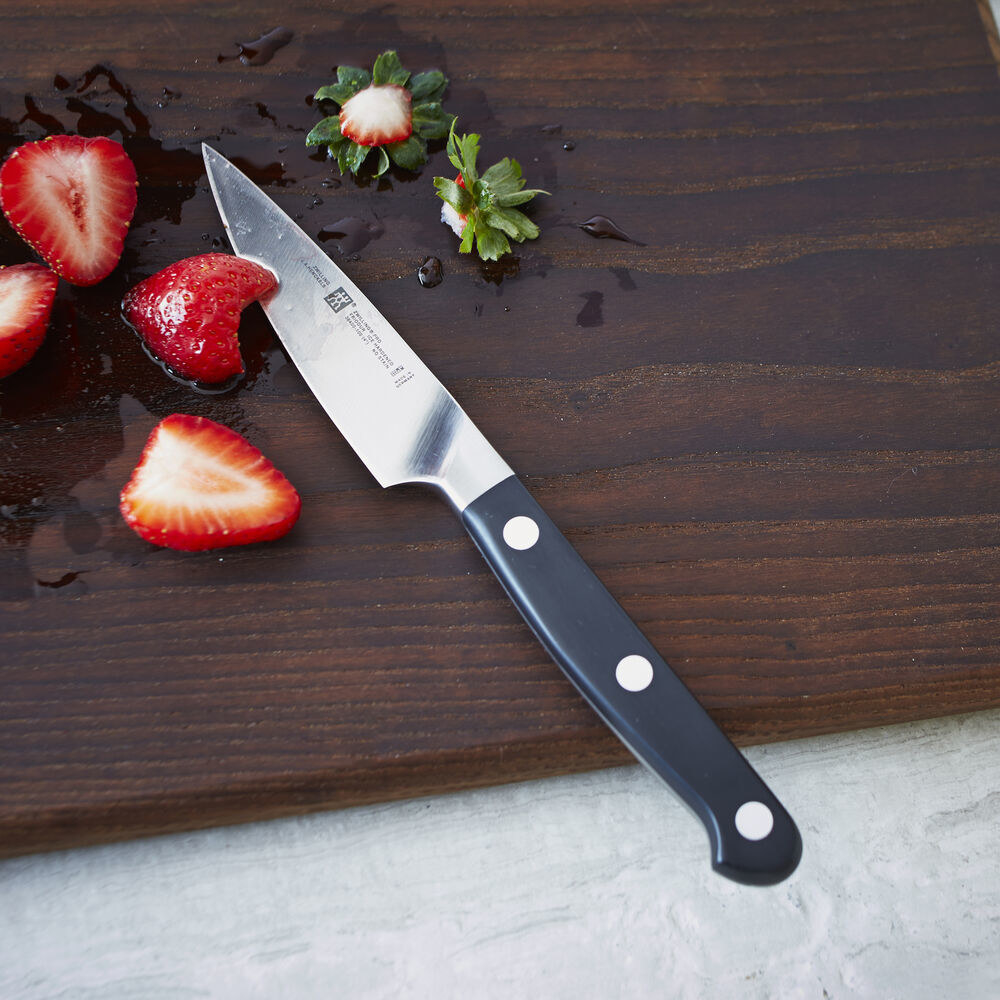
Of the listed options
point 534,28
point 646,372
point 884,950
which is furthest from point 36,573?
point 884,950

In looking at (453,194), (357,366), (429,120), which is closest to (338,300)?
(357,366)

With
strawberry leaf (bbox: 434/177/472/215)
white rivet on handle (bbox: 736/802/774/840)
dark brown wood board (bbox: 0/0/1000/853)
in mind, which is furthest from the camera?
strawberry leaf (bbox: 434/177/472/215)

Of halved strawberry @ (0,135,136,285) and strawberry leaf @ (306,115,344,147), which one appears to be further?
strawberry leaf @ (306,115,344,147)

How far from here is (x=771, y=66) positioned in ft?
4.11

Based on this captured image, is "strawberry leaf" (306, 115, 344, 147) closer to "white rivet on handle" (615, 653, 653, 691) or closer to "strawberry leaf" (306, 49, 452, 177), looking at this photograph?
"strawberry leaf" (306, 49, 452, 177)

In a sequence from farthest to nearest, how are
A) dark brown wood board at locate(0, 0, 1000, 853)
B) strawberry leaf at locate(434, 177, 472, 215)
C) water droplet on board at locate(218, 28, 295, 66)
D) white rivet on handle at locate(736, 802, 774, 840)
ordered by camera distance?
water droplet on board at locate(218, 28, 295, 66) < strawberry leaf at locate(434, 177, 472, 215) < dark brown wood board at locate(0, 0, 1000, 853) < white rivet on handle at locate(736, 802, 774, 840)

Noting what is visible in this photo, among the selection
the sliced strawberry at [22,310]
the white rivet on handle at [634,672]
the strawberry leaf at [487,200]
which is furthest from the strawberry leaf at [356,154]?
the white rivet on handle at [634,672]

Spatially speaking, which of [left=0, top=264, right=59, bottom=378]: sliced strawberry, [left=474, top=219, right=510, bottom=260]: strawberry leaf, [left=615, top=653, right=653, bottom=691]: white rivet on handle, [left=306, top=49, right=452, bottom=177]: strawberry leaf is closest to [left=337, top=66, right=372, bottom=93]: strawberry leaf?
[left=306, top=49, right=452, bottom=177]: strawberry leaf

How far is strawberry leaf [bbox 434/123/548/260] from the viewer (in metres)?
1.07

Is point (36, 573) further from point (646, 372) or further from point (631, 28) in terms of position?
point (631, 28)

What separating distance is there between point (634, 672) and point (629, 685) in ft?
0.04

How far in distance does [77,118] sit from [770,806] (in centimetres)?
111

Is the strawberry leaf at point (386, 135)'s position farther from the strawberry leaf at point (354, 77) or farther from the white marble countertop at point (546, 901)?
the white marble countertop at point (546, 901)

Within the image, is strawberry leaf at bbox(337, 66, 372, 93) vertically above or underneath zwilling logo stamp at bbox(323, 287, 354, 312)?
above
